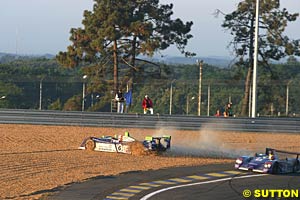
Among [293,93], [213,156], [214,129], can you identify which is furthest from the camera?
[293,93]

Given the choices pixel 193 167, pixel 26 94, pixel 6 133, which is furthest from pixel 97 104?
pixel 193 167

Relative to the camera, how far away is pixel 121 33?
4488 cm

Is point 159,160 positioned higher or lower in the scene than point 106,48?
lower

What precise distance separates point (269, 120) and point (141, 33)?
14.6 metres

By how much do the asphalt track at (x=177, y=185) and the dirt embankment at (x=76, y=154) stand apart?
2.21 ft

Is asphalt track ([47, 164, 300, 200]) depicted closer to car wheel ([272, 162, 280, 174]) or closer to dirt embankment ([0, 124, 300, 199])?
car wheel ([272, 162, 280, 174])

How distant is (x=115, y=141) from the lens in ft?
70.4

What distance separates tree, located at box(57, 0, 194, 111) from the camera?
1747 inches

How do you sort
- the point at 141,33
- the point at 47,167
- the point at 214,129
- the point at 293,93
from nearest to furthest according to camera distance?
the point at 47,167 → the point at 214,129 → the point at 141,33 → the point at 293,93

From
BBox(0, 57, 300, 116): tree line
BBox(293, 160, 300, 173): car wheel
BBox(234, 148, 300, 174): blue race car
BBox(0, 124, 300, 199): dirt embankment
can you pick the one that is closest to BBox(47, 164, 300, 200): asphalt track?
BBox(234, 148, 300, 174): blue race car

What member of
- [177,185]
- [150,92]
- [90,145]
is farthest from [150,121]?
[150,92]

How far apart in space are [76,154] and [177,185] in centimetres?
629

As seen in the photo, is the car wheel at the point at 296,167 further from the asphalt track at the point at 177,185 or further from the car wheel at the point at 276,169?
the car wheel at the point at 276,169

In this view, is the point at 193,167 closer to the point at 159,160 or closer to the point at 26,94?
the point at 159,160
